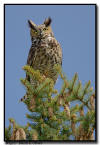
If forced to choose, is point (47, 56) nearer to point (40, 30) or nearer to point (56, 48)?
point (56, 48)

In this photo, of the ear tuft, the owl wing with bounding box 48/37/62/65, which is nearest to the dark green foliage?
the owl wing with bounding box 48/37/62/65

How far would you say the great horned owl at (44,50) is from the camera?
2473 mm

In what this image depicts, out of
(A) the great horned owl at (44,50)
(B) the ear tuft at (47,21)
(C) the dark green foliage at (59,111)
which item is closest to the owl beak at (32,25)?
(A) the great horned owl at (44,50)

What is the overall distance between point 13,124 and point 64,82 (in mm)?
368

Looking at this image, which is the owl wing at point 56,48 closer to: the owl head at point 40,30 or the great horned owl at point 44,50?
the great horned owl at point 44,50

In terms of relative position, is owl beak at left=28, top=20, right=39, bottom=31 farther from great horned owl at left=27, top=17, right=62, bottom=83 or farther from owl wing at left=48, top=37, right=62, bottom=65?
owl wing at left=48, top=37, right=62, bottom=65

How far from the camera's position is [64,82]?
1.59 m

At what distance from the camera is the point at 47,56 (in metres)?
2.51

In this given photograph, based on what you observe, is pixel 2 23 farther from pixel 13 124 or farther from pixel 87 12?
pixel 13 124

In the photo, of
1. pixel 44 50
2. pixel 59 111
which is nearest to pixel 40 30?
pixel 44 50

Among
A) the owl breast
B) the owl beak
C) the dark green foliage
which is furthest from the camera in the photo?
the owl beak

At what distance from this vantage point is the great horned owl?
2473 millimetres

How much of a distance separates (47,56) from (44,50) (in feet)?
0.24

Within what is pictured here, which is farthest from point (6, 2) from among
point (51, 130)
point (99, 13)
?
point (51, 130)
